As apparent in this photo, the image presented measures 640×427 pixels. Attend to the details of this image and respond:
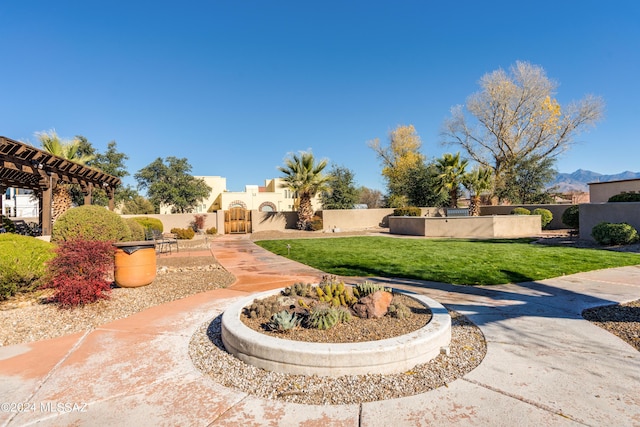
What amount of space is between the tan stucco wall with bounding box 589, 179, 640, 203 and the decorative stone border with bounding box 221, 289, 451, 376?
26583mm

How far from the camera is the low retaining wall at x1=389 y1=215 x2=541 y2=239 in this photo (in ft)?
57.7

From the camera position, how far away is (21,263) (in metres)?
5.79

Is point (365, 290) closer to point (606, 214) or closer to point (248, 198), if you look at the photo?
point (606, 214)

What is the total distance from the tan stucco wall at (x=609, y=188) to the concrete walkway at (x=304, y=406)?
80.1ft

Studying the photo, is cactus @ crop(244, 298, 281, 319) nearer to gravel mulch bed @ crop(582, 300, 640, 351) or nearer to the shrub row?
gravel mulch bed @ crop(582, 300, 640, 351)

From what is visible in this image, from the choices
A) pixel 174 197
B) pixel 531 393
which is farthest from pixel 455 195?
pixel 174 197

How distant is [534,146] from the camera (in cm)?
3039

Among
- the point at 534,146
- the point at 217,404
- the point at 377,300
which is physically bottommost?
the point at 217,404

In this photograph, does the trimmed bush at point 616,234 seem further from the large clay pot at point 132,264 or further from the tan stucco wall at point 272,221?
the tan stucco wall at point 272,221

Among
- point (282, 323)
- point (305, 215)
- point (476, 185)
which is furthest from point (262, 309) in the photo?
point (476, 185)

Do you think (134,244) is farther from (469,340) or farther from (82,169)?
(82,169)

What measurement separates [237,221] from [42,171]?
13.4 meters

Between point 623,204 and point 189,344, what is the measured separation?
51.0 ft

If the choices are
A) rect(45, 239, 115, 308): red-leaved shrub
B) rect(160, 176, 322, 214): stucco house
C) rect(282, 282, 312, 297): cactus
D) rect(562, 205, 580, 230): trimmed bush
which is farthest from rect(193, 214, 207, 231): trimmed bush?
rect(160, 176, 322, 214): stucco house
